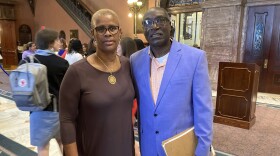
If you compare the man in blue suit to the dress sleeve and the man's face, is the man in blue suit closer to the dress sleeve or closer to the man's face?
the man's face

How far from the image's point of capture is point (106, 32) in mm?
1221

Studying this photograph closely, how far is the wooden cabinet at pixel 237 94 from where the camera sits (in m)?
3.45

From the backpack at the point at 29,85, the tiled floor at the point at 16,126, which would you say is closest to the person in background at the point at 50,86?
the backpack at the point at 29,85

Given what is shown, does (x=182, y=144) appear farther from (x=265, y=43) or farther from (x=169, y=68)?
(x=265, y=43)

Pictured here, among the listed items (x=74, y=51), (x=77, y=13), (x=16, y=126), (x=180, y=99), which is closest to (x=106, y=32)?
(x=180, y=99)

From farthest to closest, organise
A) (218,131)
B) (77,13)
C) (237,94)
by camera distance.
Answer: (77,13)
(237,94)
(218,131)

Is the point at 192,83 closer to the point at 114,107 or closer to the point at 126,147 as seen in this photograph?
the point at 114,107

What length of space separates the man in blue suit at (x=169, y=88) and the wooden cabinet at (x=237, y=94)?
8.41 feet

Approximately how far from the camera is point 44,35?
2.06 m

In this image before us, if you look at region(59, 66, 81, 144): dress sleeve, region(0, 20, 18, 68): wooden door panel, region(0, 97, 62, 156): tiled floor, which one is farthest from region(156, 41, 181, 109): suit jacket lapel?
region(0, 20, 18, 68): wooden door panel

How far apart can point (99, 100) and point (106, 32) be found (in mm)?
384

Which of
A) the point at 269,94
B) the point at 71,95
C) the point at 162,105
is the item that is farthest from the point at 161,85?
the point at 269,94

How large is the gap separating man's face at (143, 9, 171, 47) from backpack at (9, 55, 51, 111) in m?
1.12

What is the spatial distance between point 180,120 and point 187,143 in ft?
0.44
